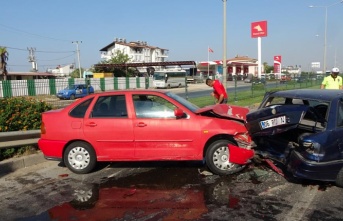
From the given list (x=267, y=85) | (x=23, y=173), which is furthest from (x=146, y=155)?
(x=267, y=85)

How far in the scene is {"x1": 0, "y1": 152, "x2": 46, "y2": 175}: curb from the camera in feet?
20.7

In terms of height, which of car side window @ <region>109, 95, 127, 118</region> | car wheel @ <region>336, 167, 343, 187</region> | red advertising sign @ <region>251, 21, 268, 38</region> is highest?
red advertising sign @ <region>251, 21, 268, 38</region>

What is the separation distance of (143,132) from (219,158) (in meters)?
1.37

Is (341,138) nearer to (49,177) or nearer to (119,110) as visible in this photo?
(119,110)

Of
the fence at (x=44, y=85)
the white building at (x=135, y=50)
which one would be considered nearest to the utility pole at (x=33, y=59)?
the white building at (x=135, y=50)

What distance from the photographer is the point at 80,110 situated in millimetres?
6066

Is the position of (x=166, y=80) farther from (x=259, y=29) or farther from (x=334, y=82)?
(x=334, y=82)

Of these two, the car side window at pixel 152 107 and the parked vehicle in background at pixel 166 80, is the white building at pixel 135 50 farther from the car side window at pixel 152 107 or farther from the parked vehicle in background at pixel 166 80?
the car side window at pixel 152 107

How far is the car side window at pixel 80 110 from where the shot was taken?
6025mm

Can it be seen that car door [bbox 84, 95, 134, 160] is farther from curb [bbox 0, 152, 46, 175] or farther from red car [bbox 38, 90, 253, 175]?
curb [bbox 0, 152, 46, 175]

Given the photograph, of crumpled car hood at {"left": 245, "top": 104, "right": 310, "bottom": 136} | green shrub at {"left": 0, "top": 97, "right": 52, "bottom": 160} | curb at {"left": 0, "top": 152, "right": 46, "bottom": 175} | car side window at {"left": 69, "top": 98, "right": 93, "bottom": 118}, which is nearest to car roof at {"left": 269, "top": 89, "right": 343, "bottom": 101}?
crumpled car hood at {"left": 245, "top": 104, "right": 310, "bottom": 136}

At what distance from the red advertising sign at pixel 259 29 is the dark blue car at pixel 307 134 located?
1671 inches

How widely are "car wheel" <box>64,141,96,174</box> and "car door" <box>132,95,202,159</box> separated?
0.89m

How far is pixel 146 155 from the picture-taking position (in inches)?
229
